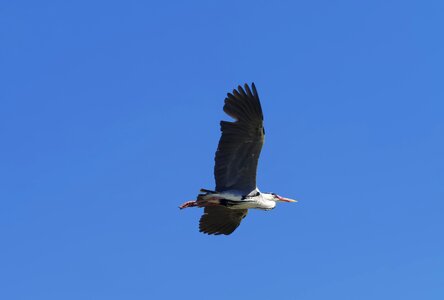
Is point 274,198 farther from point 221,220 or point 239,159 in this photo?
point 239,159

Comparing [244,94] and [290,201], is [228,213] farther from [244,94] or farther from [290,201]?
[244,94]

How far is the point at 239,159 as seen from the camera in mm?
26594

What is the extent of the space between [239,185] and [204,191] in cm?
110

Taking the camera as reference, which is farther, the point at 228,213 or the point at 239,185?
the point at 228,213

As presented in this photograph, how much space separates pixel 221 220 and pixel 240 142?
363cm

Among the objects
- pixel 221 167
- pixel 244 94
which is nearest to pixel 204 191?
pixel 221 167

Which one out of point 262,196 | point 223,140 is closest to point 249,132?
point 223,140

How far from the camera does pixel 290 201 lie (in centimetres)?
2944

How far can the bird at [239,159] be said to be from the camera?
85.3 feet

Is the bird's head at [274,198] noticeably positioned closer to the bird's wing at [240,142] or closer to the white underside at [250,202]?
the white underside at [250,202]

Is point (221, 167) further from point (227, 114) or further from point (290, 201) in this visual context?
point (290, 201)

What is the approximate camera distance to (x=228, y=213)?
28875mm

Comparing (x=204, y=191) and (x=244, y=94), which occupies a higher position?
(x=244, y=94)

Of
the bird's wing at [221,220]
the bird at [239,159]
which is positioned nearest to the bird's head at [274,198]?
the bird at [239,159]
